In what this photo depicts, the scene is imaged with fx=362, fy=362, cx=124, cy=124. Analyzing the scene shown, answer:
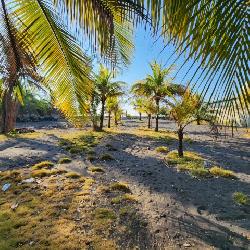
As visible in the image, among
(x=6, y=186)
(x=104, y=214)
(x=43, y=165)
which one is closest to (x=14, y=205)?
(x=6, y=186)

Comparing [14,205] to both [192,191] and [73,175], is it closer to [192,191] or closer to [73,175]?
[73,175]

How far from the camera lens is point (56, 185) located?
1271cm

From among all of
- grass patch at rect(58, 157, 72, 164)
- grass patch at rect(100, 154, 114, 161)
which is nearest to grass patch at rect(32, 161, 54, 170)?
grass patch at rect(58, 157, 72, 164)

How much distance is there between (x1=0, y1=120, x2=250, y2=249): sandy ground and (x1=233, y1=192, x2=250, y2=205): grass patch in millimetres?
202

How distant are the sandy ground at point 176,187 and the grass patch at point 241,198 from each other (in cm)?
20

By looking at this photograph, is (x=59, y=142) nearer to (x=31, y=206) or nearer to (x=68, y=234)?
(x=31, y=206)

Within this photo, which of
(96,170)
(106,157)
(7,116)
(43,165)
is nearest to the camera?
(96,170)

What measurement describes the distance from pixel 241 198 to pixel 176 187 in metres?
2.26

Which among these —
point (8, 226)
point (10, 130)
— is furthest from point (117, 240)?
point (10, 130)

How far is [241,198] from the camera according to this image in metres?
11.1

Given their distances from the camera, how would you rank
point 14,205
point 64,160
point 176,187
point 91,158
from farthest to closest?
1. point 91,158
2. point 64,160
3. point 176,187
4. point 14,205

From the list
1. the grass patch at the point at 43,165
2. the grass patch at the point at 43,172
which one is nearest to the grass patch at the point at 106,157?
the grass patch at the point at 43,165

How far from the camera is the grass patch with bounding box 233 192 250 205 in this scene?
1081 centimetres

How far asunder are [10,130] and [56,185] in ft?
61.0
